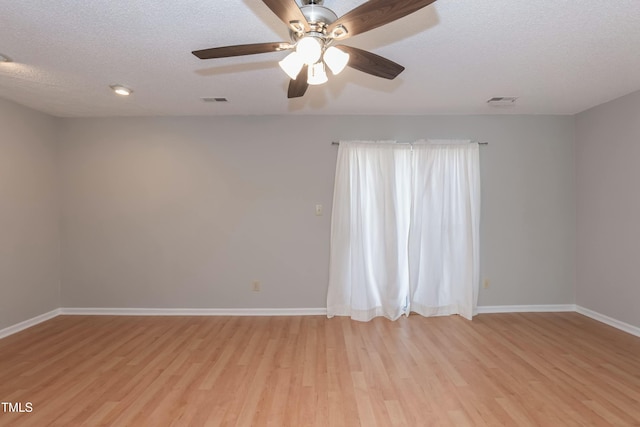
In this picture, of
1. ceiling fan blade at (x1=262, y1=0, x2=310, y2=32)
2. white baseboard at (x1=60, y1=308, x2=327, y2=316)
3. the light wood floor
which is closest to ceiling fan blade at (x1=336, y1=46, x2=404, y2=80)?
ceiling fan blade at (x1=262, y1=0, x2=310, y2=32)

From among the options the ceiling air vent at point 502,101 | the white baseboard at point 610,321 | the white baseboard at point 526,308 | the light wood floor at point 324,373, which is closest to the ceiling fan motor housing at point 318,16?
the light wood floor at point 324,373

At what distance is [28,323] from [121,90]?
8.82ft

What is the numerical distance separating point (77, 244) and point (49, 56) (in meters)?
2.35

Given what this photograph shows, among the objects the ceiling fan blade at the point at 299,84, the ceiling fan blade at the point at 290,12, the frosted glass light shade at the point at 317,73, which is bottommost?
the frosted glass light shade at the point at 317,73

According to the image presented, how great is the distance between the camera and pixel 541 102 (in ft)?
11.4

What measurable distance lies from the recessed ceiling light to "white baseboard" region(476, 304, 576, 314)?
171 inches

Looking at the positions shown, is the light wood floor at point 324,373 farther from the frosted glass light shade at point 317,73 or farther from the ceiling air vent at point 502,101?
the ceiling air vent at point 502,101

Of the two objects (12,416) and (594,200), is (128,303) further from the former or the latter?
(594,200)

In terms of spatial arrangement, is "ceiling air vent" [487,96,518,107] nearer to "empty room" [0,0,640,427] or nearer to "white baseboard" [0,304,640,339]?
"empty room" [0,0,640,427]

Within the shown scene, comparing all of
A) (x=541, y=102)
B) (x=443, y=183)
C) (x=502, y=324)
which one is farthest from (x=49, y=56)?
(x=502, y=324)

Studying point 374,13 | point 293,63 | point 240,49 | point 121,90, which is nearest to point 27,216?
point 121,90

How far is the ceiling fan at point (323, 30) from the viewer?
132 centimetres

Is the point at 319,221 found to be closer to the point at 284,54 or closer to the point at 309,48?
the point at 284,54

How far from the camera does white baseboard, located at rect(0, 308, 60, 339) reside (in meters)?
3.28
